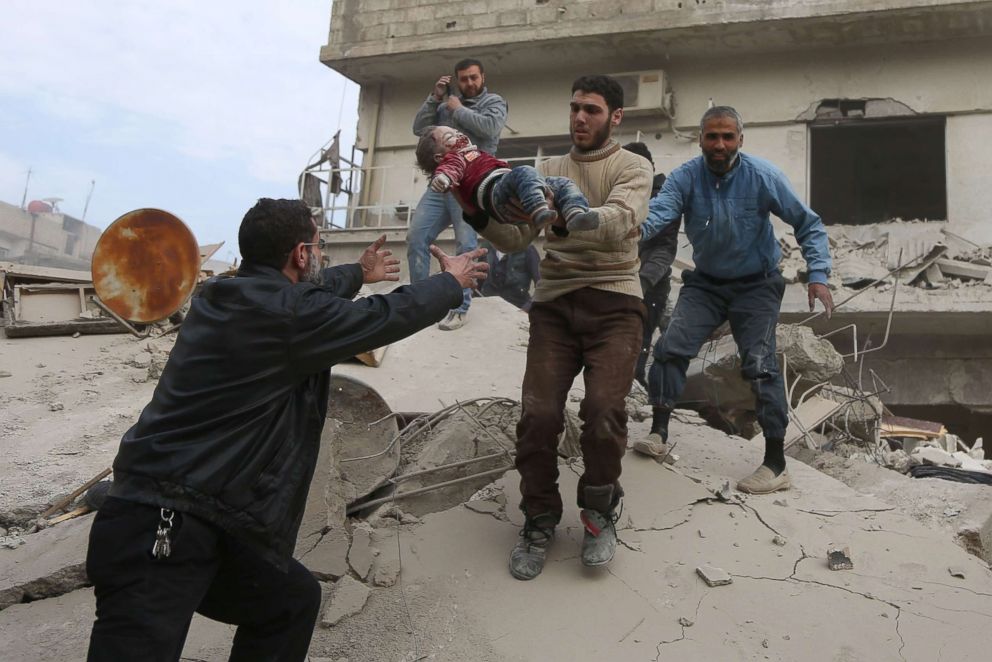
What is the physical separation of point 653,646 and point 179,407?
1.66 m

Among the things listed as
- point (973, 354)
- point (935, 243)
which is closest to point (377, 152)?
point (935, 243)

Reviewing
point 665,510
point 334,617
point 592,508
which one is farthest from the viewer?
point 665,510

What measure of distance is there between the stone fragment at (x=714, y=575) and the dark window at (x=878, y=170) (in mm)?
9752

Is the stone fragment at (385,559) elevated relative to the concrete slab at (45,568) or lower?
elevated

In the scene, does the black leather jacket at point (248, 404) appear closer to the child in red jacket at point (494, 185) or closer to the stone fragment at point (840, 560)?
the child in red jacket at point (494, 185)

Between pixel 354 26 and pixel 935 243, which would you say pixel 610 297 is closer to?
pixel 935 243

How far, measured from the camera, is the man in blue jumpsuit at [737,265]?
3.67m

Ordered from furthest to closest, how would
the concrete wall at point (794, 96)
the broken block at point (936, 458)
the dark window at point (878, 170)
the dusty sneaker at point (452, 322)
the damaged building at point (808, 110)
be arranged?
the dark window at point (878, 170), the concrete wall at point (794, 96), the damaged building at point (808, 110), the dusty sneaker at point (452, 322), the broken block at point (936, 458)

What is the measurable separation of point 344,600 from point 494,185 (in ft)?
5.25

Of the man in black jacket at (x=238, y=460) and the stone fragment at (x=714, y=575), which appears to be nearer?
the man in black jacket at (x=238, y=460)

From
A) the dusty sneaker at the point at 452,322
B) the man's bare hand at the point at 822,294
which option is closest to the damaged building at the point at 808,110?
the dusty sneaker at the point at 452,322

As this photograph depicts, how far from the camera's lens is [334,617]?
270cm

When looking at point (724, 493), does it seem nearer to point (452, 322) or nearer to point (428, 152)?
point (428, 152)

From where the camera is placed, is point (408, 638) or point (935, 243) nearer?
point (408, 638)
